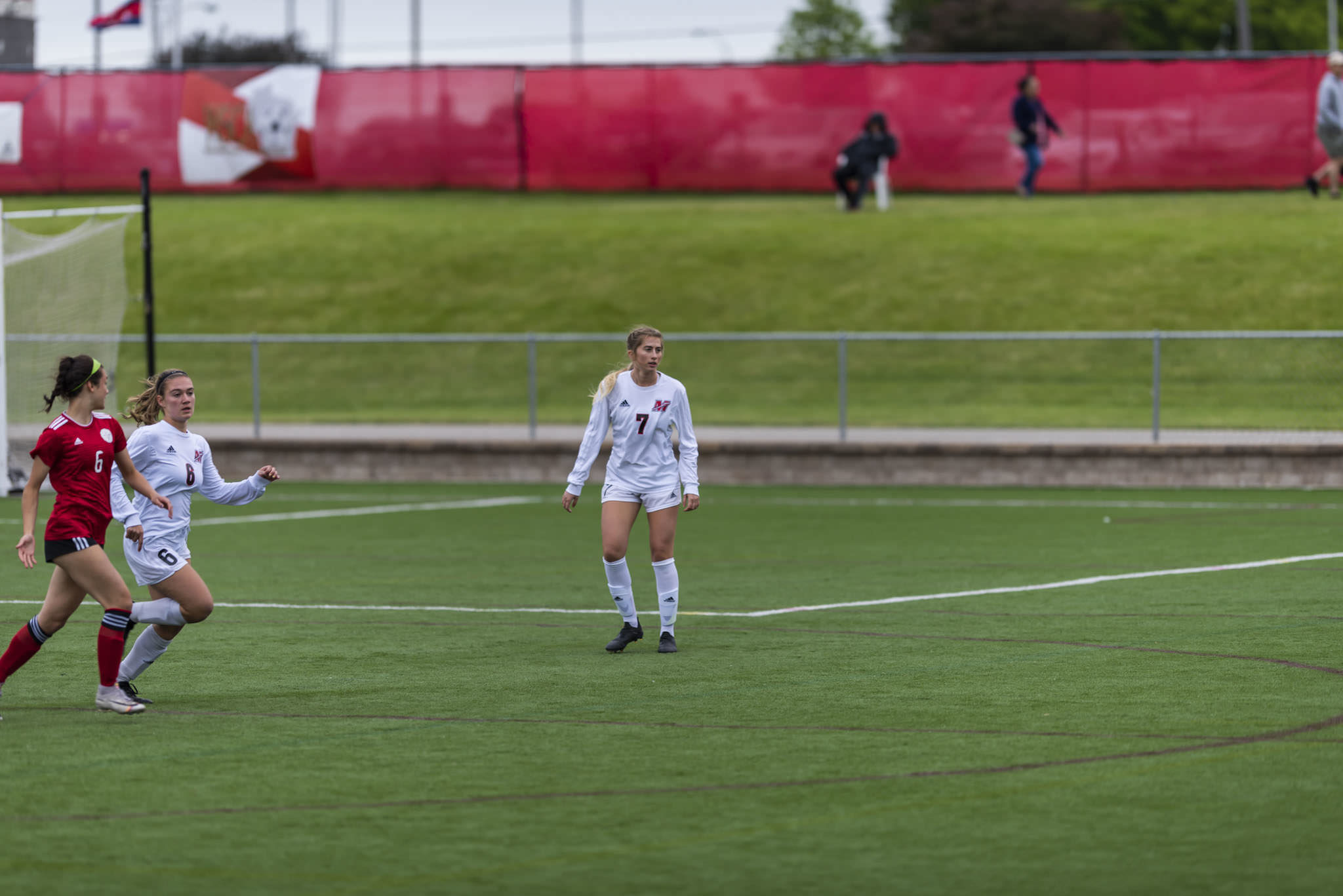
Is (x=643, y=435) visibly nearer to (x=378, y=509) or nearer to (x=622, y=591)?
(x=622, y=591)

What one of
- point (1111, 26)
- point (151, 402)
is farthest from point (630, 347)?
point (1111, 26)

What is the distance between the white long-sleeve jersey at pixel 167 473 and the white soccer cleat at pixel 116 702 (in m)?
0.72

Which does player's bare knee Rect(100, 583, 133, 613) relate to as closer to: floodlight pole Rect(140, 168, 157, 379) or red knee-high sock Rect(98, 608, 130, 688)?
red knee-high sock Rect(98, 608, 130, 688)

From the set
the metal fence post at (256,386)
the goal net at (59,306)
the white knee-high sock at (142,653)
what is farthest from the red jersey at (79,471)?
the metal fence post at (256,386)

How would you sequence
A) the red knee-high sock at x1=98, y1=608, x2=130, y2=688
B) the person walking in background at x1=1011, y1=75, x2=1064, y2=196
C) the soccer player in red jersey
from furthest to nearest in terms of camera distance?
the person walking in background at x1=1011, y1=75, x2=1064, y2=196
the red knee-high sock at x1=98, y1=608, x2=130, y2=688
the soccer player in red jersey

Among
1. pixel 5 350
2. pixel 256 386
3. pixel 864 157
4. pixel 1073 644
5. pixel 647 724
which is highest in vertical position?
pixel 864 157

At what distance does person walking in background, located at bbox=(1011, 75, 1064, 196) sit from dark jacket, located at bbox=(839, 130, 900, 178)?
2.12 m

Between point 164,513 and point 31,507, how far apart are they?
59 centimetres

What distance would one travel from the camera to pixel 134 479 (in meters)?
8.85

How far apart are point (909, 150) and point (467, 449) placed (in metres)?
15.5

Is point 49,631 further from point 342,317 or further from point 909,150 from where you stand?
point 909,150

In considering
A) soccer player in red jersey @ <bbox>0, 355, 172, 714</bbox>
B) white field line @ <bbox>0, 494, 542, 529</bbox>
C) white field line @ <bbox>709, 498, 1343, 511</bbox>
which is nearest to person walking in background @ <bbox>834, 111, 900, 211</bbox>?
white field line @ <bbox>709, 498, 1343, 511</bbox>

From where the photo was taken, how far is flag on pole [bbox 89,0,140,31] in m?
38.6

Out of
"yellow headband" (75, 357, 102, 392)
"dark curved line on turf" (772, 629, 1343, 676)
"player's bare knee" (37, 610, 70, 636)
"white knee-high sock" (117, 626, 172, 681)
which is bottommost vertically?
"dark curved line on turf" (772, 629, 1343, 676)
